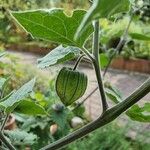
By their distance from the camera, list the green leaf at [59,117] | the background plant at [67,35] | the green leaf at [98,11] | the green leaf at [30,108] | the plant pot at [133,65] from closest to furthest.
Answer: the green leaf at [98,11]
the background plant at [67,35]
the green leaf at [30,108]
the green leaf at [59,117]
the plant pot at [133,65]

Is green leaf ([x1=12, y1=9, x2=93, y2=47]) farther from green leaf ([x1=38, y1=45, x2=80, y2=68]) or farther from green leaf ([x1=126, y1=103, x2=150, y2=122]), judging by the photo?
green leaf ([x1=126, y1=103, x2=150, y2=122])

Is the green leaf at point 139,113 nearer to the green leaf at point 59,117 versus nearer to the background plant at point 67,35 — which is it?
the background plant at point 67,35

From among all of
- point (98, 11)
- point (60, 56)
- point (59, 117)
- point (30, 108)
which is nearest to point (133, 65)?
point (59, 117)

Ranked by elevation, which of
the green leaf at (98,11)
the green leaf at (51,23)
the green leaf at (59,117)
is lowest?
the green leaf at (59,117)

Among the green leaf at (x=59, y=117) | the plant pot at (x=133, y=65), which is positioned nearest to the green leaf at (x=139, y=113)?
the green leaf at (x=59, y=117)

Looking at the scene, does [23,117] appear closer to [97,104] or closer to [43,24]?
[43,24]

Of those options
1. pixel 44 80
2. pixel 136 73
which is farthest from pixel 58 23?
pixel 136 73

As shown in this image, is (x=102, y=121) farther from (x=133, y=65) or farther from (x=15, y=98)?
(x=133, y=65)
